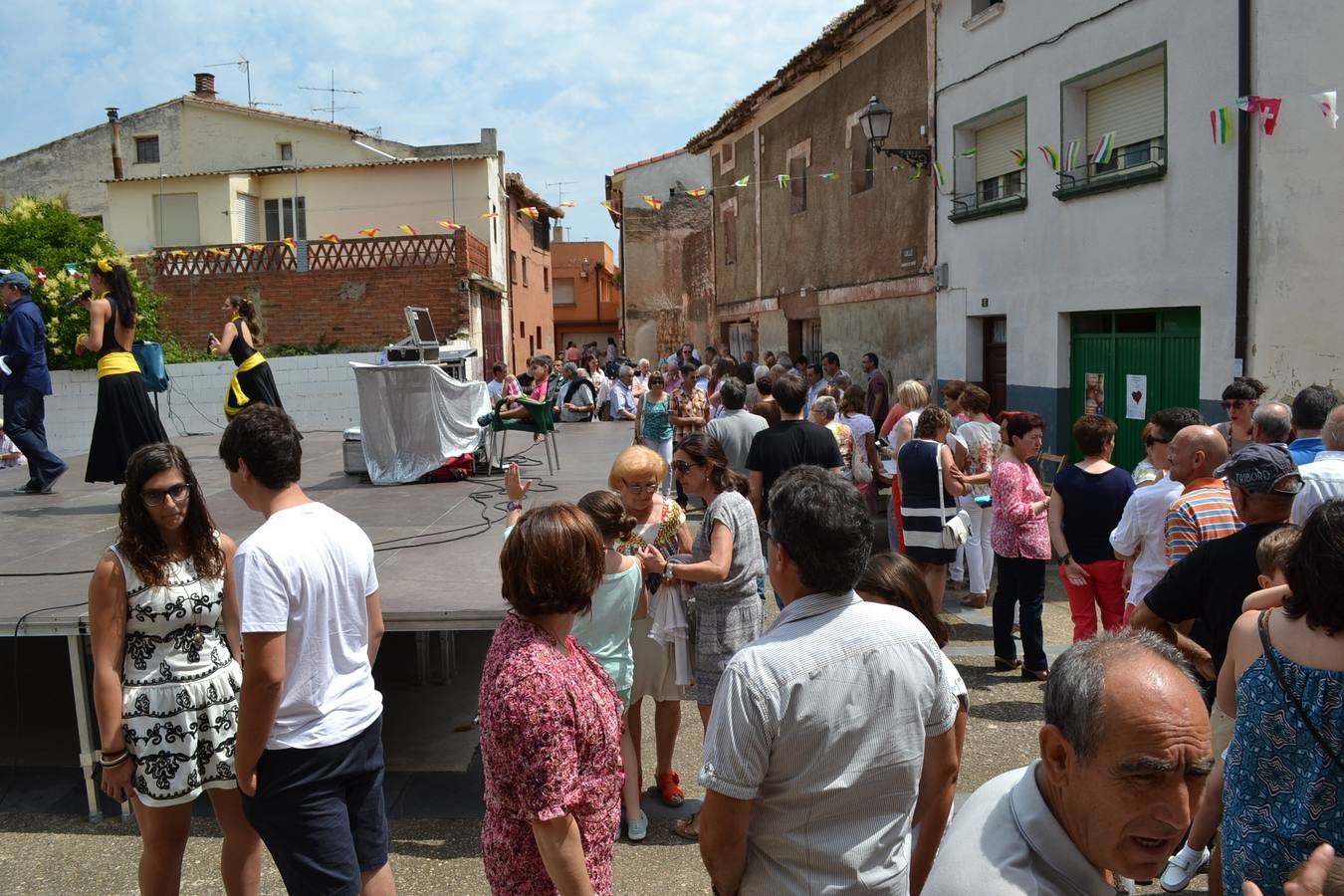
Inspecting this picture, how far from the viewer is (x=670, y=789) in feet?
15.9

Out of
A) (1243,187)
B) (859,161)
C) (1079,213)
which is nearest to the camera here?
(1243,187)

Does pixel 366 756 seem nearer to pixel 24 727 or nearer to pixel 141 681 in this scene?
pixel 141 681

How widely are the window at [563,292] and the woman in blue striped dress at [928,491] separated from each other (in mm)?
50543

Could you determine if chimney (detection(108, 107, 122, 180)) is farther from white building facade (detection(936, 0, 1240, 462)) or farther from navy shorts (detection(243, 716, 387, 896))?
navy shorts (detection(243, 716, 387, 896))

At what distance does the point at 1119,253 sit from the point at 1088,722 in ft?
34.6

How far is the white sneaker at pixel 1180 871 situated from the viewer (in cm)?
393

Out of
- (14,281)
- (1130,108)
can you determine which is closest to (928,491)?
(14,281)

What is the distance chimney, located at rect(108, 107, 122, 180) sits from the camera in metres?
30.7

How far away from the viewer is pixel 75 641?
4918 millimetres

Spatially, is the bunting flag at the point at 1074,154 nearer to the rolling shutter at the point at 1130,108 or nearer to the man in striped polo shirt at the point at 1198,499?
the rolling shutter at the point at 1130,108

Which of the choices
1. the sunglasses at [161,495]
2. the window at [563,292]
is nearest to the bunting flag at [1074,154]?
the sunglasses at [161,495]

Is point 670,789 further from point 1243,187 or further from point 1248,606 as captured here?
point 1243,187

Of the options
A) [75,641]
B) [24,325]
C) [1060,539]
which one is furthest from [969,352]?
[75,641]

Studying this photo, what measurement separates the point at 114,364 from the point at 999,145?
35.5 ft
